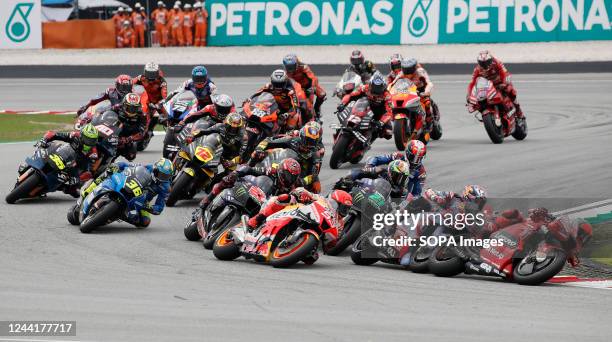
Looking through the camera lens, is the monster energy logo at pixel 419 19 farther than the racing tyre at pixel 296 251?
Yes

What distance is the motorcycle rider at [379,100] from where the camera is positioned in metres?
20.7

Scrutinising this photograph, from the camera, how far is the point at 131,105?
19.0 meters

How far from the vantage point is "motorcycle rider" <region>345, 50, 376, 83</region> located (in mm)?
23891

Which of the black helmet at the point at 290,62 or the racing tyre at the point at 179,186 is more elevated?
the black helmet at the point at 290,62

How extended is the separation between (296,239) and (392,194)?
225cm

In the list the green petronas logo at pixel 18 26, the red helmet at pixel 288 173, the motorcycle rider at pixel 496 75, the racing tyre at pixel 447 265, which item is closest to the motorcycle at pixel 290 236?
the red helmet at pixel 288 173

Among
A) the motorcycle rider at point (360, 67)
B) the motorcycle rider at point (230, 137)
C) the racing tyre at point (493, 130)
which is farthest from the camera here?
the motorcycle rider at point (360, 67)

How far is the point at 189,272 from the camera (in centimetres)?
1238

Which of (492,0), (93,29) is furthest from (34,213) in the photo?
(93,29)

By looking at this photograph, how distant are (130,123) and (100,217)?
5.09 m

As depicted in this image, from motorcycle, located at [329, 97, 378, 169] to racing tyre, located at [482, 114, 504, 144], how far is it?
11.7 feet

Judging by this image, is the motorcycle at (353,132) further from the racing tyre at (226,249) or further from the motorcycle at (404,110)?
the racing tyre at (226,249)

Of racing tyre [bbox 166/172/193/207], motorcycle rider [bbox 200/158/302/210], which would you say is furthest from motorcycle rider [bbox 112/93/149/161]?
motorcycle rider [bbox 200/158/302/210]

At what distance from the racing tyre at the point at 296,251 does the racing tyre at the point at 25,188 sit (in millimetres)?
5389
